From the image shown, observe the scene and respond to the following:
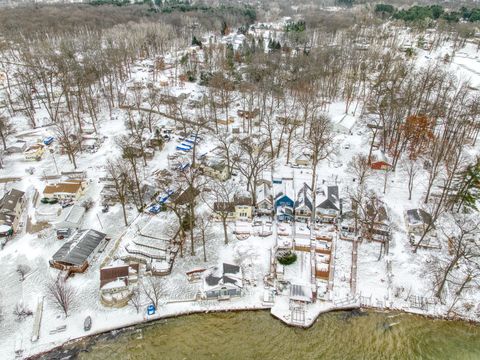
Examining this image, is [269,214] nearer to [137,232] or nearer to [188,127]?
[137,232]

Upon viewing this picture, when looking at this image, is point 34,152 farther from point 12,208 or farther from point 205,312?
point 205,312

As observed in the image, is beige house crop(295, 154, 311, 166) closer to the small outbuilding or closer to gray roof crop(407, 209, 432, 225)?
gray roof crop(407, 209, 432, 225)

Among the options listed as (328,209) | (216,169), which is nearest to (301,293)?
(328,209)

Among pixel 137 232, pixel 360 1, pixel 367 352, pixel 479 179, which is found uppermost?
pixel 360 1

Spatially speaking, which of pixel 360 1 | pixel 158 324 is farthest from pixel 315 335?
pixel 360 1

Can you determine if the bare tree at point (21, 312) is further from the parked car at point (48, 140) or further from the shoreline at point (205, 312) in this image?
the parked car at point (48, 140)

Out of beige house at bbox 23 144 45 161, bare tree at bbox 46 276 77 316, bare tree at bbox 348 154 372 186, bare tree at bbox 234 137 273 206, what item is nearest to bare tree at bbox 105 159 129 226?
bare tree at bbox 46 276 77 316
